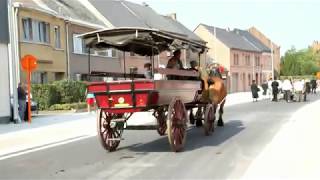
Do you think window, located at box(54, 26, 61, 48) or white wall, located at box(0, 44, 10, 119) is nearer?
white wall, located at box(0, 44, 10, 119)

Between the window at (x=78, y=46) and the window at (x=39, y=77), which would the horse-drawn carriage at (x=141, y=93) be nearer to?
the window at (x=39, y=77)

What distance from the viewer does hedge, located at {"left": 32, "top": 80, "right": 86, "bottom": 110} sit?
31203 mm

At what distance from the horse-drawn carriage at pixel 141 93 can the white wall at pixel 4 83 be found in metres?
10.7

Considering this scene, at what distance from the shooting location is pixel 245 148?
42.2 ft

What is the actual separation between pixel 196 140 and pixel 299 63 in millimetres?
95950

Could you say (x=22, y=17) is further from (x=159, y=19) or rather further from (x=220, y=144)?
(x=159, y=19)

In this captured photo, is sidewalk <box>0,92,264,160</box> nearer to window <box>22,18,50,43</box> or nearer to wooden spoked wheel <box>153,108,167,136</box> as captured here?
wooden spoked wheel <box>153,108,167,136</box>

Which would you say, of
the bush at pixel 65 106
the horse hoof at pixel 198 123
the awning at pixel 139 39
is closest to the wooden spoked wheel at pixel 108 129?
the awning at pixel 139 39

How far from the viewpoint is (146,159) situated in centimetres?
1147

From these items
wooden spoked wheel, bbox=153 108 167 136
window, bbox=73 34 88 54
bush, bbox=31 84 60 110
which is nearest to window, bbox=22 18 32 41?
bush, bbox=31 84 60 110

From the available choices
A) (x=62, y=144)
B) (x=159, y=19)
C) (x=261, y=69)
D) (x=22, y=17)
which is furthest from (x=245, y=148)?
(x=261, y=69)

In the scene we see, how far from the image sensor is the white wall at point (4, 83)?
23078 mm

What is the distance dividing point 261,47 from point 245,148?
267 feet

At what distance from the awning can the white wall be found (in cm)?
1058
